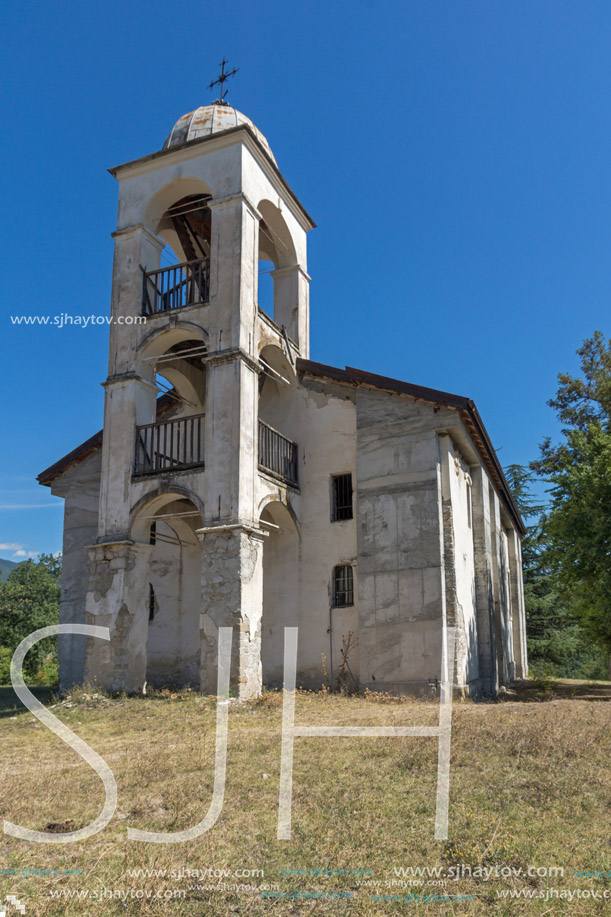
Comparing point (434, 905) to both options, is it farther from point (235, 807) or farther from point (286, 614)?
point (286, 614)

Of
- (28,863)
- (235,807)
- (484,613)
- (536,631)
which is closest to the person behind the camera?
(28,863)

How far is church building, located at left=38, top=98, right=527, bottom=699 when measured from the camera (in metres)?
16.2

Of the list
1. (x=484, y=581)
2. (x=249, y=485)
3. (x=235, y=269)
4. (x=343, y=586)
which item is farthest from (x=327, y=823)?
(x=484, y=581)

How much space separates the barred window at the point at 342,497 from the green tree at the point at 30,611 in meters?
26.8

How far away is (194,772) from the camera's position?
842 cm

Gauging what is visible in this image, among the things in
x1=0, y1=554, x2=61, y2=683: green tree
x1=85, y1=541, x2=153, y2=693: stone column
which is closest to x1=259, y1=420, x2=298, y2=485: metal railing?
x1=85, y1=541, x2=153, y2=693: stone column

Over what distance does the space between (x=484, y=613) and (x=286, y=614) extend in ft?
18.5

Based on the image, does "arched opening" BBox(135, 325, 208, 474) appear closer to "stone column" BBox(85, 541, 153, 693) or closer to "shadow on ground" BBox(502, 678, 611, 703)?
"stone column" BBox(85, 541, 153, 693)

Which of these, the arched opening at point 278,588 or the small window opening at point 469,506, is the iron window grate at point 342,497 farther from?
the small window opening at point 469,506

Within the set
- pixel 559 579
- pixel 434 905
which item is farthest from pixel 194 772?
pixel 559 579

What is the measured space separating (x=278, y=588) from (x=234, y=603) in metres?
3.84

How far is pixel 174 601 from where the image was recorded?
64.4 feet

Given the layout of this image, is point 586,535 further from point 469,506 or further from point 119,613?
point 119,613

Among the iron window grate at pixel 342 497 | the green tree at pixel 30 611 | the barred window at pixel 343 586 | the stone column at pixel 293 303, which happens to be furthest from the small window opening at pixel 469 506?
the green tree at pixel 30 611
